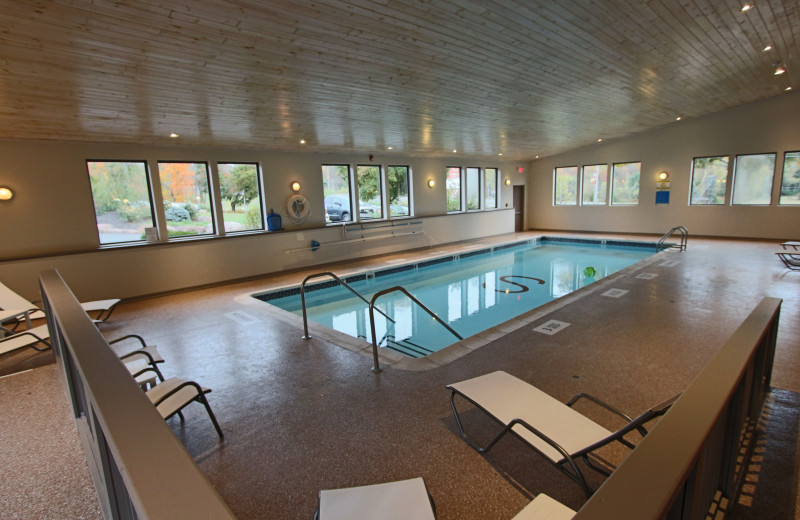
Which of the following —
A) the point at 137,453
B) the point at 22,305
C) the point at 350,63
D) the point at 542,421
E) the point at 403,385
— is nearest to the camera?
the point at 137,453

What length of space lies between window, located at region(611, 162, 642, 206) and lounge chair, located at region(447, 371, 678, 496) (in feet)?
38.9

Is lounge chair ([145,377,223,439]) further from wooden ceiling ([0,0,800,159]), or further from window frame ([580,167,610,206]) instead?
window frame ([580,167,610,206])

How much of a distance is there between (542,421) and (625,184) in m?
12.4

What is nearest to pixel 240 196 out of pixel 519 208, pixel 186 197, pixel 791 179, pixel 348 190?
pixel 186 197

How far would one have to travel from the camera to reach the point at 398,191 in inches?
423

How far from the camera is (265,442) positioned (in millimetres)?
2527

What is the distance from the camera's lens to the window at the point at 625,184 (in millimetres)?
11938

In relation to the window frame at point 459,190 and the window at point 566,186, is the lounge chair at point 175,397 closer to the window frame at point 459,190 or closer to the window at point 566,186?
the window frame at point 459,190

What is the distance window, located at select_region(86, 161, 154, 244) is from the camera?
6.29m

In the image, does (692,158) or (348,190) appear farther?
(692,158)

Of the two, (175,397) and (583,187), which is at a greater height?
(583,187)

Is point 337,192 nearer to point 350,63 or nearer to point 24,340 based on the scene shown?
point 350,63

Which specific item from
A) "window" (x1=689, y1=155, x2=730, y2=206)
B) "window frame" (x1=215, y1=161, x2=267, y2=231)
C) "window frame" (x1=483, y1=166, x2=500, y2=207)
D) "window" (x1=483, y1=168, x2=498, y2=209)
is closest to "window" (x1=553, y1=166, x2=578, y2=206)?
"window frame" (x1=483, y1=166, x2=500, y2=207)

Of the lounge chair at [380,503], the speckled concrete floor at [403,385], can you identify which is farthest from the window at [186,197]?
the lounge chair at [380,503]
